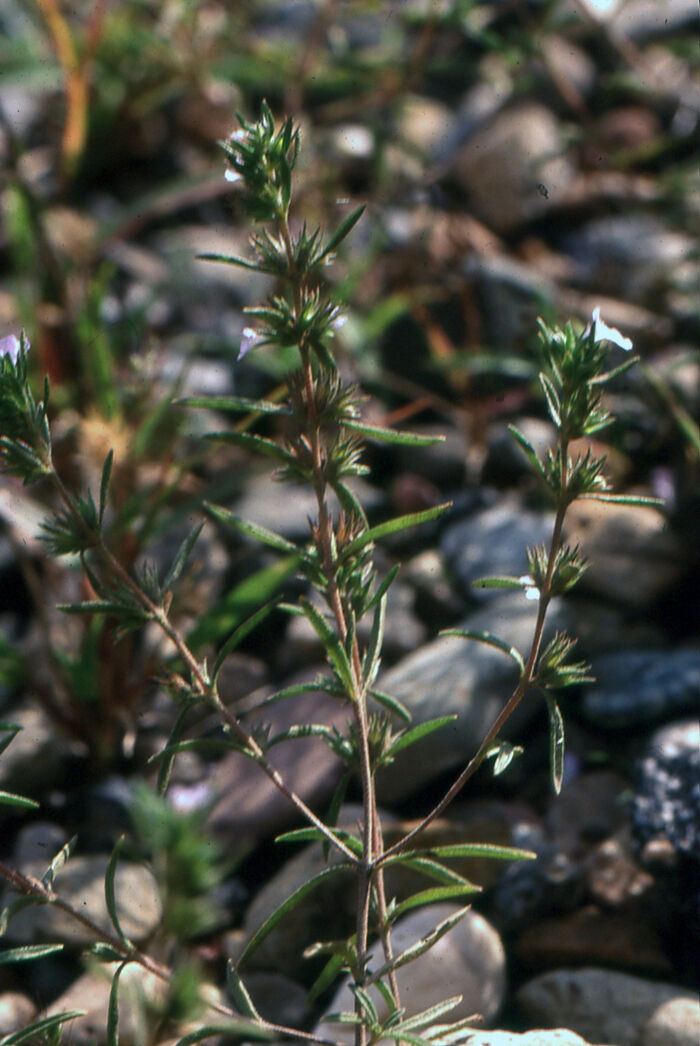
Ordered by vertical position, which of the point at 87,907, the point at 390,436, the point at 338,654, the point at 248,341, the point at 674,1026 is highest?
the point at 248,341

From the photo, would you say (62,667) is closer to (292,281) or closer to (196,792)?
(196,792)

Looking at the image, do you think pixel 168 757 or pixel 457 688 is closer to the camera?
Answer: pixel 168 757

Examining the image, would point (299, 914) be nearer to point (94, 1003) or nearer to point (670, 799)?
point (94, 1003)

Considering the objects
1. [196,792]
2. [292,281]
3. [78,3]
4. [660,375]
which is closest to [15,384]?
[292,281]

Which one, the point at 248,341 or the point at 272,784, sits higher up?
the point at 248,341

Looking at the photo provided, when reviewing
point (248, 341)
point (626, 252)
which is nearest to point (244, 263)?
point (248, 341)

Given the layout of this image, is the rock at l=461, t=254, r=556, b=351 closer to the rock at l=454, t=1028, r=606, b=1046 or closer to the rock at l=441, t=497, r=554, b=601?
the rock at l=441, t=497, r=554, b=601

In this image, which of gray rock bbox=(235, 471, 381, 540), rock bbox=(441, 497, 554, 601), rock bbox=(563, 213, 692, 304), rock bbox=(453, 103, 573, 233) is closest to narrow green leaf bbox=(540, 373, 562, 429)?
rock bbox=(441, 497, 554, 601)

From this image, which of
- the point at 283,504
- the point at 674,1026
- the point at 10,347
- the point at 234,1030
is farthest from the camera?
the point at 283,504
